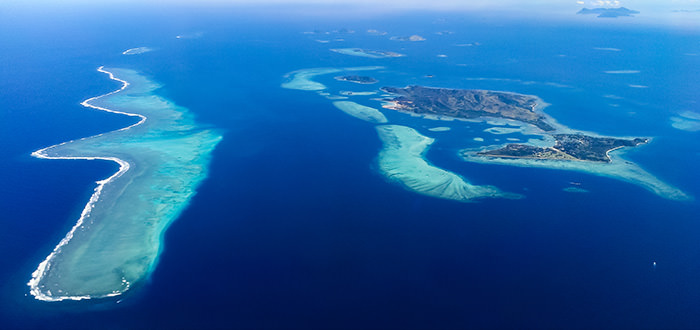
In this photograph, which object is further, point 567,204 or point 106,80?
point 106,80

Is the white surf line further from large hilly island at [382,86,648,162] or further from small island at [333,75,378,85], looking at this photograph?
small island at [333,75,378,85]

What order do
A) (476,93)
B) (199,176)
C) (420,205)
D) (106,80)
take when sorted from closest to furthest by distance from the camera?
(420,205), (199,176), (476,93), (106,80)

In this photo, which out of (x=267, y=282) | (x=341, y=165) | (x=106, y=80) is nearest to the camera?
(x=267, y=282)

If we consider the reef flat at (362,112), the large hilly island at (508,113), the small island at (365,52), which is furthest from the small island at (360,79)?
the small island at (365,52)

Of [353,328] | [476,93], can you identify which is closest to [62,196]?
[353,328]

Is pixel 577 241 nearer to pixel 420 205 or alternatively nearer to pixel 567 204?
pixel 567 204

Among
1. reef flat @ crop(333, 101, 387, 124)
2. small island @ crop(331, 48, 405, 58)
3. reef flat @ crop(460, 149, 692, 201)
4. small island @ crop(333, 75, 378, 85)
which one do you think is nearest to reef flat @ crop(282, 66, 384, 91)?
small island @ crop(333, 75, 378, 85)

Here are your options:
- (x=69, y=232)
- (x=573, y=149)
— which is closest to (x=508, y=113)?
(x=573, y=149)
